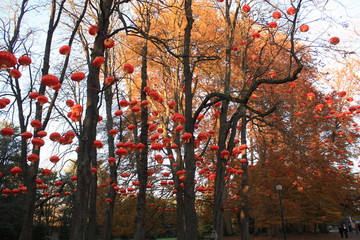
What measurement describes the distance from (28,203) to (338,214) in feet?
68.1

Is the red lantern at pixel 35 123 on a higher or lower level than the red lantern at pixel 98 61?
lower

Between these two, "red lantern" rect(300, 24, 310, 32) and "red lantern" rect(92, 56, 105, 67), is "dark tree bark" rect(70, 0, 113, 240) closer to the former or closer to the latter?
"red lantern" rect(92, 56, 105, 67)

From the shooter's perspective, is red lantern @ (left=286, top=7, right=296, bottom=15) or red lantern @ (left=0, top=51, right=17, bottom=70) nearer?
red lantern @ (left=0, top=51, right=17, bottom=70)

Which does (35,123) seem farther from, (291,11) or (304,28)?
(304,28)

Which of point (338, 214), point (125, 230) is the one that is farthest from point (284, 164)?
point (125, 230)

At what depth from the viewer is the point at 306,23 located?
759 cm

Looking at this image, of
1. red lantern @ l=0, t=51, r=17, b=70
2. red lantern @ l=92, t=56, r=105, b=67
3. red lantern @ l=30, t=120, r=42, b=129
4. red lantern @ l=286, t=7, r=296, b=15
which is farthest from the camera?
red lantern @ l=30, t=120, r=42, b=129

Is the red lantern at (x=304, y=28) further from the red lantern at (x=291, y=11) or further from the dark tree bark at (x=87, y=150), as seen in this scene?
the dark tree bark at (x=87, y=150)

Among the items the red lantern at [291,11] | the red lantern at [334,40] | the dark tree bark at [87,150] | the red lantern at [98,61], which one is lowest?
the dark tree bark at [87,150]

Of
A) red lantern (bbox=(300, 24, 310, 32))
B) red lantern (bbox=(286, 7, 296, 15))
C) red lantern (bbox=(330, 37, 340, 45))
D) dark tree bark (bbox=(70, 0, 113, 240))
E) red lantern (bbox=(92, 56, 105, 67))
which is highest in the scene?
red lantern (bbox=(286, 7, 296, 15))

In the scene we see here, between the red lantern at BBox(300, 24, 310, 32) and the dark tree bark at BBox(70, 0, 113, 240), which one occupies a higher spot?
the red lantern at BBox(300, 24, 310, 32)

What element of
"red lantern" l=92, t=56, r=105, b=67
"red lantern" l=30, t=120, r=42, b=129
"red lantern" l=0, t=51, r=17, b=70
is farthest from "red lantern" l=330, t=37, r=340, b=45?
"red lantern" l=30, t=120, r=42, b=129

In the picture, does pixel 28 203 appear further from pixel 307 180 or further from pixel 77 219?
pixel 307 180

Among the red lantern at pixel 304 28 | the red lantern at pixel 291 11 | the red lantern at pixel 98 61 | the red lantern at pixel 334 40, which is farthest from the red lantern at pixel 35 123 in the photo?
the red lantern at pixel 334 40
